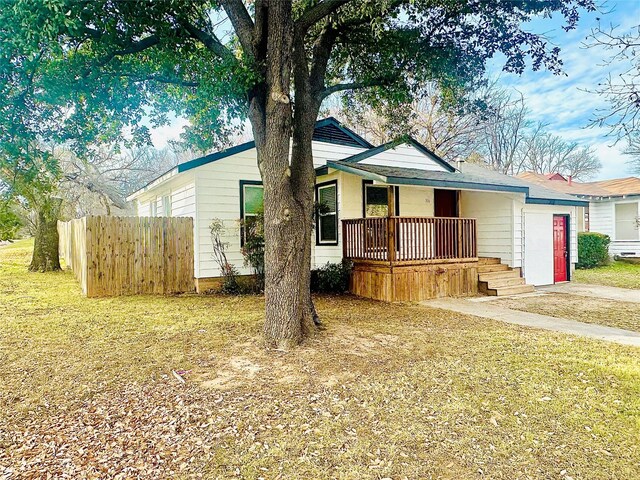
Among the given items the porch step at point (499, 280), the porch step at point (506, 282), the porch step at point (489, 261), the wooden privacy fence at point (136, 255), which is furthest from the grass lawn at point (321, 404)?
the porch step at point (489, 261)

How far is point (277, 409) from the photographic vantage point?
3.43 meters

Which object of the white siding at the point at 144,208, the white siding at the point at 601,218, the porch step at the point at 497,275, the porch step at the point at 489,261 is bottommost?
the porch step at the point at 497,275

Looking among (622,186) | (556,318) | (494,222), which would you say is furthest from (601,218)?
(556,318)

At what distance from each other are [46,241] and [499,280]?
15.8m

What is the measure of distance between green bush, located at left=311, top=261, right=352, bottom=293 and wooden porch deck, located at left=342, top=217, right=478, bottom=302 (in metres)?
0.19

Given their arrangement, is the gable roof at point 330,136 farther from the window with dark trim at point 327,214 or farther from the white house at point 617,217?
the white house at point 617,217

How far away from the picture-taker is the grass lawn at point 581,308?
6.85 meters

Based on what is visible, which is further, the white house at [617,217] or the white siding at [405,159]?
the white house at [617,217]

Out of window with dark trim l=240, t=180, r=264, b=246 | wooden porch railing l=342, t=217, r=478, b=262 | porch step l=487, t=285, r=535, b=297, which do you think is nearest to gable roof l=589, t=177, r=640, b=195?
porch step l=487, t=285, r=535, b=297

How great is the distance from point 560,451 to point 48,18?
687 centimetres

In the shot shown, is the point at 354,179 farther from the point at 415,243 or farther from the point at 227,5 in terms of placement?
the point at 227,5

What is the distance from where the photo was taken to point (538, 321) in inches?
268

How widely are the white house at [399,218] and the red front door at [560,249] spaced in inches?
1.3

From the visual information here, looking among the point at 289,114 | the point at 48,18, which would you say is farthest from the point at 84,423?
the point at 48,18
